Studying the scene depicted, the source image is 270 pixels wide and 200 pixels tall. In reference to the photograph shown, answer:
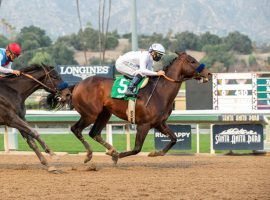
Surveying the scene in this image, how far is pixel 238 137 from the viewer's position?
644 inches

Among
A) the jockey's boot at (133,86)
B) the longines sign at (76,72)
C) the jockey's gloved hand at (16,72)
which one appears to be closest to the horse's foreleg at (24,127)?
the jockey's gloved hand at (16,72)

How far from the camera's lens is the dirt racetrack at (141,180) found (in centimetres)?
977

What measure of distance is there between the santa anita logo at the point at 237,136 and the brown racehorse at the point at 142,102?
11.2 ft

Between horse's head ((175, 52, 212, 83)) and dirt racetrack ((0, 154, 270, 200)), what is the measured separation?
1495mm

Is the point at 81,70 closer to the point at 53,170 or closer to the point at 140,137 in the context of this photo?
the point at 140,137

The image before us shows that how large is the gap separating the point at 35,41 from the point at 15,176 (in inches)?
2589

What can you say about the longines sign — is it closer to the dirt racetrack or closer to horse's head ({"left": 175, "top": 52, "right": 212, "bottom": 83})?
the dirt racetrack

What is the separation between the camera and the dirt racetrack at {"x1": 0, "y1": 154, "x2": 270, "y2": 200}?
9773 mm

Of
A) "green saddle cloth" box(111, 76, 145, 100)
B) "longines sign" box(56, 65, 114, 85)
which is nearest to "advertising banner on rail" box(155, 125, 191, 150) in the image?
"longines sign" box(56, 65, 114, 85)

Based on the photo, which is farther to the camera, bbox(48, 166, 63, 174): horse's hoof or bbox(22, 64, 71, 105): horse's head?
bbox(22, 64, 71, 105): horse's head

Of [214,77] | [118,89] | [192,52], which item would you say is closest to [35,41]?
[192,52]

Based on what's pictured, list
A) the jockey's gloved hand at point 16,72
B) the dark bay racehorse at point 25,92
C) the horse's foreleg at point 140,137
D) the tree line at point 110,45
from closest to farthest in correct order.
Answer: the dark bay racehorse at point 25,92 < the jockey's gloved hand at point 16,72 < the horse's foreleg at point 140,137 < the tree line at point 110,45

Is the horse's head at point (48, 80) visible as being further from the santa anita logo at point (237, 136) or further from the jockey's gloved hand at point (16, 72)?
the santa anita logo at point (237, 136)

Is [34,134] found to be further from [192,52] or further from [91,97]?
[192,52]
